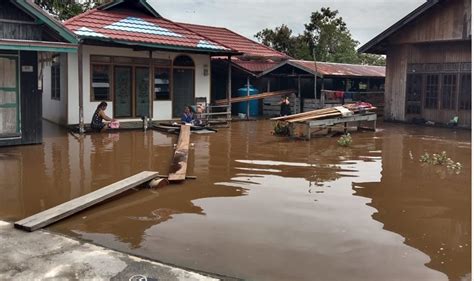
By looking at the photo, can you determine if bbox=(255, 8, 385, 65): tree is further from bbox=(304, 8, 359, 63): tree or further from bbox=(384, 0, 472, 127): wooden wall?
bbox=(384, 0, 472, 127): wooden wall

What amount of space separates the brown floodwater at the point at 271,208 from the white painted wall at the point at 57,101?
15.4 feet

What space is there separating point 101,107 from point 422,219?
1181cm

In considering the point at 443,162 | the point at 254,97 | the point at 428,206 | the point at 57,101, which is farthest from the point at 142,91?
the point at 428,206

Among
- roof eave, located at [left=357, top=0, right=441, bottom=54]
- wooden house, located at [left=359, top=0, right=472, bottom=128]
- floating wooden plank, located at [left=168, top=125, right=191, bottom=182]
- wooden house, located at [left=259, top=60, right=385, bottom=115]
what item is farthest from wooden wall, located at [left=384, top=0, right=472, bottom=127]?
floating wooden plank, located at [left=168, top=125, right=191, bottom=182]

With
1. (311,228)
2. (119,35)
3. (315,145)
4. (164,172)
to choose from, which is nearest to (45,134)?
(119,35)

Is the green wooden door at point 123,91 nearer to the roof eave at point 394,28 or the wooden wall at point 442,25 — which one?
the roof eave at point 394,28

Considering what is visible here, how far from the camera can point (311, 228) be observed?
6.42 meters

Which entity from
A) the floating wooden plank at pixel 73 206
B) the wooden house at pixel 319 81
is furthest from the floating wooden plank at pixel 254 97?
the floating wooden plank at pixel 73 206

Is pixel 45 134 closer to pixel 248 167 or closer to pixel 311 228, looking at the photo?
pixel 248 167

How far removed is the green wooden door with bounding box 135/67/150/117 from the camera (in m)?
19.0

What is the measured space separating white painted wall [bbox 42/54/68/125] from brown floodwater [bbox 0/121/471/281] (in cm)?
469

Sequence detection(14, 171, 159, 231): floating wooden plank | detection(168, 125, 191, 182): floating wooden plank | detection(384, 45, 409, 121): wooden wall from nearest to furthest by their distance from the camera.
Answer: detection(14, 171, 159, 231): floating wooden plank < detection(168, 125, 191, 182): floating wooden plank < detection(384, 45, 409, 121): wooden wall

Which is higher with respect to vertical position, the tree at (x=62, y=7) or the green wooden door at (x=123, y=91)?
the tree at (x=62, y=7)

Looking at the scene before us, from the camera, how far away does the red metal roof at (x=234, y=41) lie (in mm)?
25094
